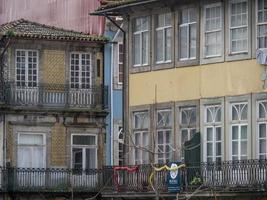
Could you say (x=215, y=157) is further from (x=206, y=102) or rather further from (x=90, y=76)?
(x=90, y=76)

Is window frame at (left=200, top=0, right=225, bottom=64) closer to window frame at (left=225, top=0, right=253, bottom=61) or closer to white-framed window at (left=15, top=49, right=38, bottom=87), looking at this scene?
window frame at (left=225, top=0, right=253, bottom=61)

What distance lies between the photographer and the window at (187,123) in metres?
43.2

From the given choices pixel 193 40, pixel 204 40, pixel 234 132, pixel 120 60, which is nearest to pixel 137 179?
pixel 234 132

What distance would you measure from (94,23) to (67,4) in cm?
165

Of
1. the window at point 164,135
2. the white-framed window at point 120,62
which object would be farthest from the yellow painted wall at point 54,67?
the window at point 164,135

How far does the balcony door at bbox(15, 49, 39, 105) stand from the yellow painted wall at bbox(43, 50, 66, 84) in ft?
1.35

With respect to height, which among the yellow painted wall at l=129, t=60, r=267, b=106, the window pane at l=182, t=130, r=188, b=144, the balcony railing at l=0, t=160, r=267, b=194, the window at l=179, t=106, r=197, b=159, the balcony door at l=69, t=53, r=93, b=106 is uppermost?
the balcony door at l=69, t=53, r=93, b=106

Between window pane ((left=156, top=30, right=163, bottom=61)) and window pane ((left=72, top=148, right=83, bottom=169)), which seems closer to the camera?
window pane ((left=156, top=30, right=163, bottom=61))

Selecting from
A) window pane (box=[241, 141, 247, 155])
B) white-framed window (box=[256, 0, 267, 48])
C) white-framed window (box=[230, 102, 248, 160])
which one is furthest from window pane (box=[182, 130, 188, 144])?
white-framed window (box=[256, 0, 267, 48])

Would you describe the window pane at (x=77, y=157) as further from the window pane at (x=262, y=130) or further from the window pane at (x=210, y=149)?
the window pane at (x=262, y=130)

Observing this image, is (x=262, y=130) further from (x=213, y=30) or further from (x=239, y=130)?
(x=213, y=30)

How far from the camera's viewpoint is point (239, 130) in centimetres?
4141

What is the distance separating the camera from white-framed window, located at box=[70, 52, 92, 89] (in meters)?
57.4

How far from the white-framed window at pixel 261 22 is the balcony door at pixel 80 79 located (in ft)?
56.7
